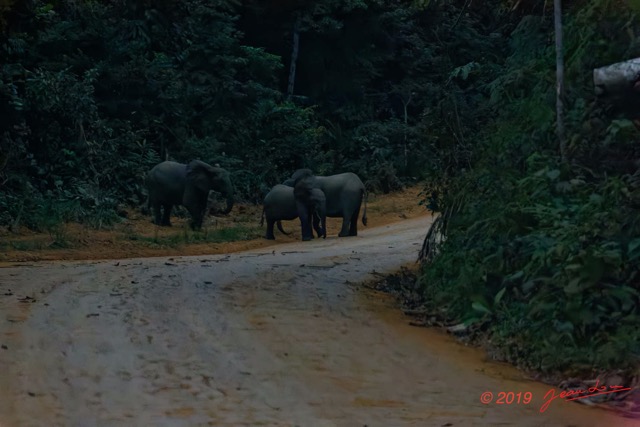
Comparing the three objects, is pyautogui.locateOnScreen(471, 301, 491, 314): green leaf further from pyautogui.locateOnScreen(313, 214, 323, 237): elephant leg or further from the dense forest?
pyautogui.locateOnScreen(313, 214, 323, 237): elephant leg

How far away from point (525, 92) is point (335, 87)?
22.3 m

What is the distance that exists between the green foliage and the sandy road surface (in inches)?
22.9

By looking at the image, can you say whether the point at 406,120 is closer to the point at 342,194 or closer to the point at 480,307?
the point at 342,194

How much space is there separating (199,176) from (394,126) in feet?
43.2

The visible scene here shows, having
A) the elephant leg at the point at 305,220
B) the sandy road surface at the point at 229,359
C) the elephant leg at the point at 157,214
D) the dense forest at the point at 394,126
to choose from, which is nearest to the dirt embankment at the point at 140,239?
the elephant leg at the point at 157,214

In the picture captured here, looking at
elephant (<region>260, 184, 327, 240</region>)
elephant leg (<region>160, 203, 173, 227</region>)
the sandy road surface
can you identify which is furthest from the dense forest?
elephant (<region>260, 184, 327, 240</region>)

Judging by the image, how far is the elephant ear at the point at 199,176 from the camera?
21938 mm

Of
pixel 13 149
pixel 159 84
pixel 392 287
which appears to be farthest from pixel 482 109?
pixel 159 84

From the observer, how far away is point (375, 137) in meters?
33.3

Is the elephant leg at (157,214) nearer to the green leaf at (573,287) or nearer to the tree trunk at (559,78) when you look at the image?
the tree trunk at (559,78)

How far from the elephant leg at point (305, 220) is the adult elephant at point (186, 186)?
182 centimetres

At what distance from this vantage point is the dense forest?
898cm

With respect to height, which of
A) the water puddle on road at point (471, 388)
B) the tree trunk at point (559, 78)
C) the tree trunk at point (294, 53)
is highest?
the tree trunk at point (294, 53)

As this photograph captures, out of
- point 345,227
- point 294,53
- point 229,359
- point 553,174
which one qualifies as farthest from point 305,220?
point 229,359
